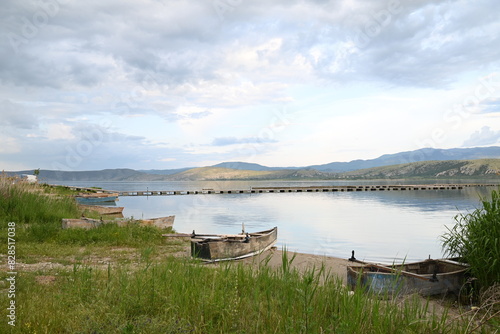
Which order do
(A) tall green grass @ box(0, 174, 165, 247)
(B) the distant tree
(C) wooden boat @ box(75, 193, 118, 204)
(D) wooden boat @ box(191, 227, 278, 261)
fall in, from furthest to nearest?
(C) wooden boat @ box(75, 193, 118, 204), (A) tall green grass @ box(0, 174, 165, 247), (D) wooden boat @ box(191, 227, 278, 261), (B) the distant tree

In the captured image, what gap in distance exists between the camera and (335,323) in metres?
4.82

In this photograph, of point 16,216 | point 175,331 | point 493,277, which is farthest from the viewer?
point 16,216

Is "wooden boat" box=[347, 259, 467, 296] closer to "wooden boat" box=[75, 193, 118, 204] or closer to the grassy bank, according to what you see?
the grassy bank

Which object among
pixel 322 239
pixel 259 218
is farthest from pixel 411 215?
pixel 322 239

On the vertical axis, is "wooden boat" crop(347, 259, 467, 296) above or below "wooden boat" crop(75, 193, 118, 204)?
below

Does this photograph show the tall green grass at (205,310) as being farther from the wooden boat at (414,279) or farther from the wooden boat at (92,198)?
the wooden boat at (92,198)

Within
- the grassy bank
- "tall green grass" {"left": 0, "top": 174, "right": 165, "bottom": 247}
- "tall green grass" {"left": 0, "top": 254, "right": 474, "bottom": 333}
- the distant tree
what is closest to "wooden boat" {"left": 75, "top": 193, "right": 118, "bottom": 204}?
"tall green grass" {"left": 0, "top": 174, "right": 165, "bottom": 247}

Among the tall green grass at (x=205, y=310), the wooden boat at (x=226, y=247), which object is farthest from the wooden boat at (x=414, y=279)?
the tall green grass at (x=205, y=310)

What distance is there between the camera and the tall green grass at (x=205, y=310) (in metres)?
4.77

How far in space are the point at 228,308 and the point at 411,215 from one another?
44538 mm

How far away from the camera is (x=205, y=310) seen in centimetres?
523

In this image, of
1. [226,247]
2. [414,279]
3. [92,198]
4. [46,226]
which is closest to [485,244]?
[414,279]

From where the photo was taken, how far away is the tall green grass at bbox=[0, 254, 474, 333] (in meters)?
4.77

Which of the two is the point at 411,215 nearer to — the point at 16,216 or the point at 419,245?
the point at 419,245
